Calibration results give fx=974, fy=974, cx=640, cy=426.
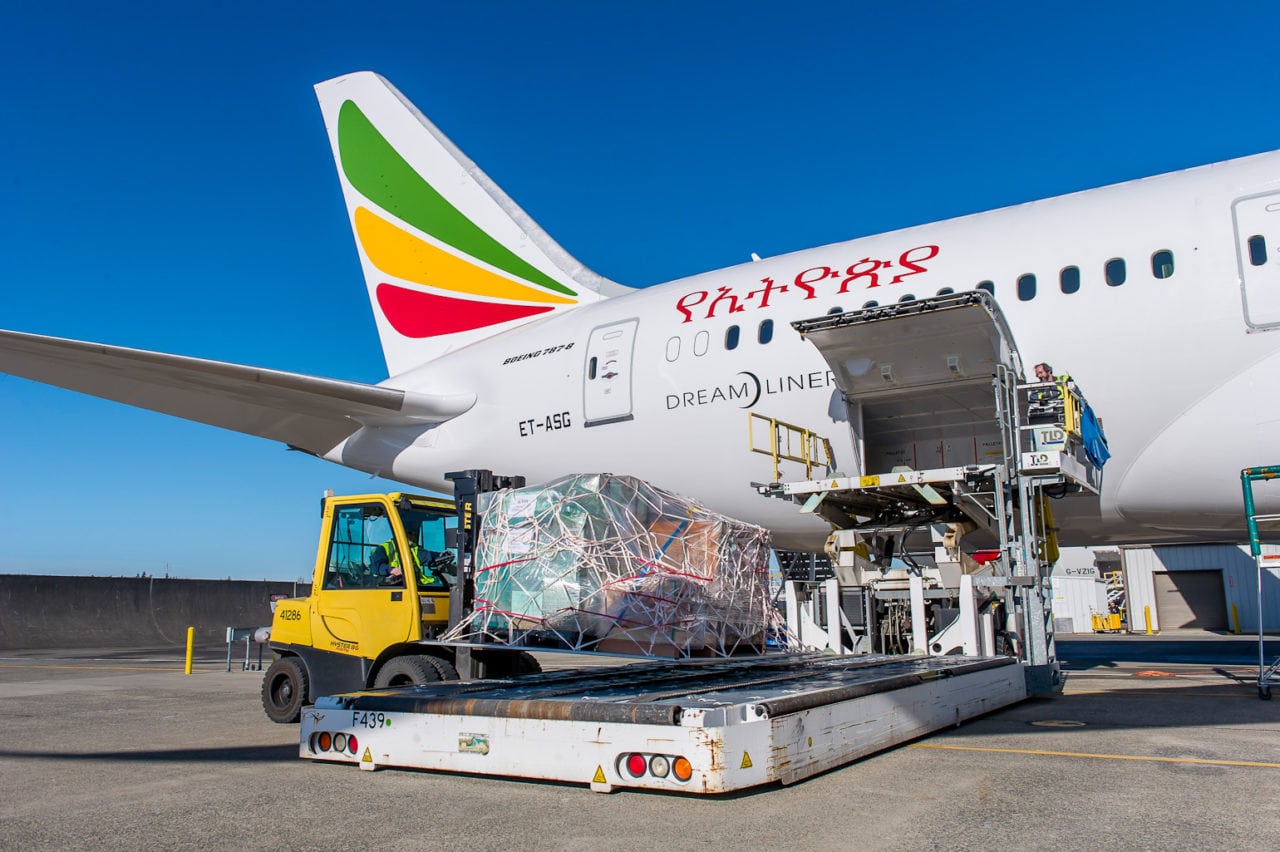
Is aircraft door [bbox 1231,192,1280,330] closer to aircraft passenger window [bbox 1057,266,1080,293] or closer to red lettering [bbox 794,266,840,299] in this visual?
aircraft passenger window [bbox 1057,266,1080,293]

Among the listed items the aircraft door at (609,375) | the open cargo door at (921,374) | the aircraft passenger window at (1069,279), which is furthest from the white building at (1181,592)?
the aircraft passenger window at (1069,279)

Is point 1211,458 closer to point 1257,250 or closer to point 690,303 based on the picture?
point 1257,250

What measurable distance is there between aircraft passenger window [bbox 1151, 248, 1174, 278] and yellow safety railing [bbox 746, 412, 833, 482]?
364cm

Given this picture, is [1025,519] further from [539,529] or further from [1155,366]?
[539,529]

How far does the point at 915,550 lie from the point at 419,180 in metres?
10.3

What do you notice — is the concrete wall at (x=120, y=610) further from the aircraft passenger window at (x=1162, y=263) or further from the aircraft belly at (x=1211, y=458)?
the aircraft passenger window at (x=1162, y=263)

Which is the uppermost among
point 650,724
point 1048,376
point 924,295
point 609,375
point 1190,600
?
point 924,295

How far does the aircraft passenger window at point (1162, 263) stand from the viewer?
9.02 metres

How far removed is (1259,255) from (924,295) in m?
3.03

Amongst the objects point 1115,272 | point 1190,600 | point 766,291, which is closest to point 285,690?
point 766,291

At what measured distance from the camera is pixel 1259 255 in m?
8.66

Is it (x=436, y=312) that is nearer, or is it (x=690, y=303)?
(x=690, y=303)

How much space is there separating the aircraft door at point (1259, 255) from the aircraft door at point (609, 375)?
6771 mm

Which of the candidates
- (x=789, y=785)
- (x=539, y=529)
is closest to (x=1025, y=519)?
(x=539, y=529)
